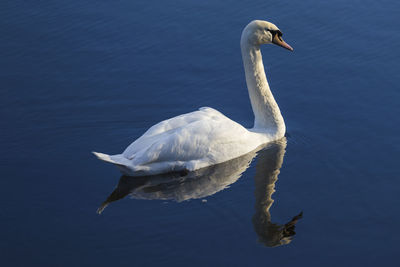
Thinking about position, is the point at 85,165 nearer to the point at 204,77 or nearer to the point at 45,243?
the point at 45,243

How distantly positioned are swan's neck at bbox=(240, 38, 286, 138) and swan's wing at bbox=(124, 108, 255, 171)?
26.6 inches

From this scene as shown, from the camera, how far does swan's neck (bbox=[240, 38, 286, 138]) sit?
10391 mm

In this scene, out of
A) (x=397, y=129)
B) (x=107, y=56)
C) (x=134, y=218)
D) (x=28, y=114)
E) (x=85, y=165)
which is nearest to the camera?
(x=134, y=218)

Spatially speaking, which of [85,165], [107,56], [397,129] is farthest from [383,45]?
[85,165]

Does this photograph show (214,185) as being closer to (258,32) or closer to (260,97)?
(260,97)

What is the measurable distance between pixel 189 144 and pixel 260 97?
5.81ft

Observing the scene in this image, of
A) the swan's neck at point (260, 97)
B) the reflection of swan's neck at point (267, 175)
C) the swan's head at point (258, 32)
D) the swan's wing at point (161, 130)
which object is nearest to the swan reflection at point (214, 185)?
the reflection of swan's neck at point (267, 175)

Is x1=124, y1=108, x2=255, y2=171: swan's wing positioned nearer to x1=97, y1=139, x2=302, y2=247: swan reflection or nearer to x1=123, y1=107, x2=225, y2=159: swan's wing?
x1=123, y1=107, x2=225, y2=159: swan's wing

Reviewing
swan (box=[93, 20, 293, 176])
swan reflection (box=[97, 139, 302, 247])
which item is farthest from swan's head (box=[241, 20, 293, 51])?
swan reflection (box=[97, 139, 302, 247])

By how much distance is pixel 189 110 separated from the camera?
1116 cm

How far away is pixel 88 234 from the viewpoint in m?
8.11

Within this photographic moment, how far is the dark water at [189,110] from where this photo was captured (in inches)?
313

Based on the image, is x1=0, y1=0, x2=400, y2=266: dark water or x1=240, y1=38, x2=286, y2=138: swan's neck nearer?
x1=0, y1=0, x2=400, y2=266: dark water

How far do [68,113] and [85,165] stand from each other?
1693 mm
